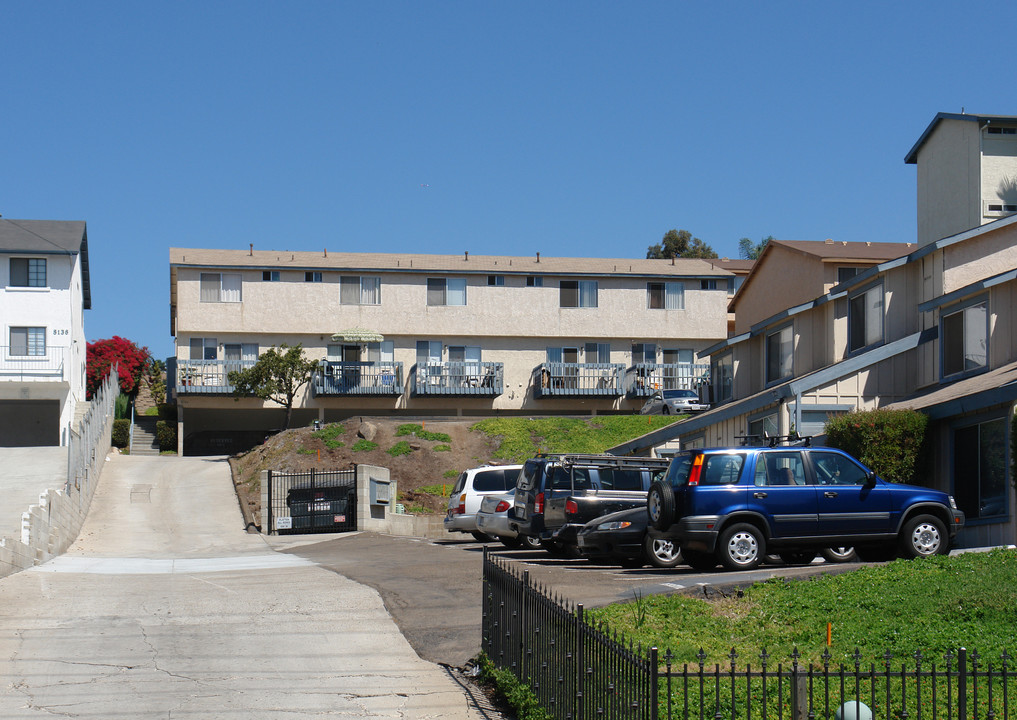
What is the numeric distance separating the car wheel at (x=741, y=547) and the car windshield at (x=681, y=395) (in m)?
28.4

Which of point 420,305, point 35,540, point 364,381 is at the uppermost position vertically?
point 420,305

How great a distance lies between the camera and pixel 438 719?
30.4 feet

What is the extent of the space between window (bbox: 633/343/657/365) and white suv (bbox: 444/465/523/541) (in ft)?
87.6

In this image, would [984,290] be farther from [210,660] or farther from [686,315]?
[686,315]

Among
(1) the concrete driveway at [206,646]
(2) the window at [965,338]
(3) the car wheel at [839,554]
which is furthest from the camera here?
(2) the window at [965,338]

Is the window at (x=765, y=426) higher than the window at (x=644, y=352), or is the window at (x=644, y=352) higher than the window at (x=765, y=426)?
the window at (x=644, y=352)

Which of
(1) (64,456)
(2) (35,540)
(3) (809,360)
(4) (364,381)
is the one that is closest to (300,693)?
(2) (35,540)

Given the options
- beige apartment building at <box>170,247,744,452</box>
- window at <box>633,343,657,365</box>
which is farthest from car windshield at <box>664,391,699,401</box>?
window at <box>633,343,657,365</box>

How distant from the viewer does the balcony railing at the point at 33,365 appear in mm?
42906

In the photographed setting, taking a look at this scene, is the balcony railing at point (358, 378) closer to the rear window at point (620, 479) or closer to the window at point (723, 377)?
the window at point (723, 377)

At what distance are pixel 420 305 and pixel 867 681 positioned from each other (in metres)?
41.3

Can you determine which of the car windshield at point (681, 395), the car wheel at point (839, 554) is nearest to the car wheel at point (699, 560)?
the car wheel at point (839, 554)

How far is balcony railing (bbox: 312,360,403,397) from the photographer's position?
4691 centimetres

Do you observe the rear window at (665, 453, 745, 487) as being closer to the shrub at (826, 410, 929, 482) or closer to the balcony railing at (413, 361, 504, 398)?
the shrub at (826, 410, 929, 482)
